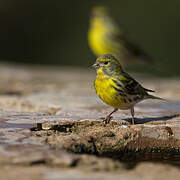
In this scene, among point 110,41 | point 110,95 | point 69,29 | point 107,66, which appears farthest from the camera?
point 69,29

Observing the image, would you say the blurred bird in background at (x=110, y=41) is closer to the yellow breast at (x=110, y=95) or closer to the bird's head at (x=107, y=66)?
the bird's head at (x=107, y=66)

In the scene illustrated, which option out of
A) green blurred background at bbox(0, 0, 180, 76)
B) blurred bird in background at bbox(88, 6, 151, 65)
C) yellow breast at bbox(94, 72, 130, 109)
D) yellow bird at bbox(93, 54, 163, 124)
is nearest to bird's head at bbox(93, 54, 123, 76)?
yellow bird at bbox(93, 54, 163, 124)

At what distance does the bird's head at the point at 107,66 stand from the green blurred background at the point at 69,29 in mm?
9107

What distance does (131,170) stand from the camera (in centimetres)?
326

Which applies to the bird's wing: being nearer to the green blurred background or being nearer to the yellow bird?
the yellow bird

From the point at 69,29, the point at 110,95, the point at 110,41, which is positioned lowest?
the point at 110,95

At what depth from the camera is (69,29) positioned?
15844 millimetres

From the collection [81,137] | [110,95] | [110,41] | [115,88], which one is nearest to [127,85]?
[115,88]

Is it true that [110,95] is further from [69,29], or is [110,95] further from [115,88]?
[69,29]

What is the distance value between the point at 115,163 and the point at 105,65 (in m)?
2.21

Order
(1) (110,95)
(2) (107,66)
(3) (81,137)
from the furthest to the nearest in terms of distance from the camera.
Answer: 1. (2) (107,66)
2. (1) (110,95)
3. (3) (81,137)

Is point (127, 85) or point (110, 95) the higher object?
point (127, 85)

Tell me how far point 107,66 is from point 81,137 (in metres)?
1.51

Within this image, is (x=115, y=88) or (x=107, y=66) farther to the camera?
(x=107, y=66)
